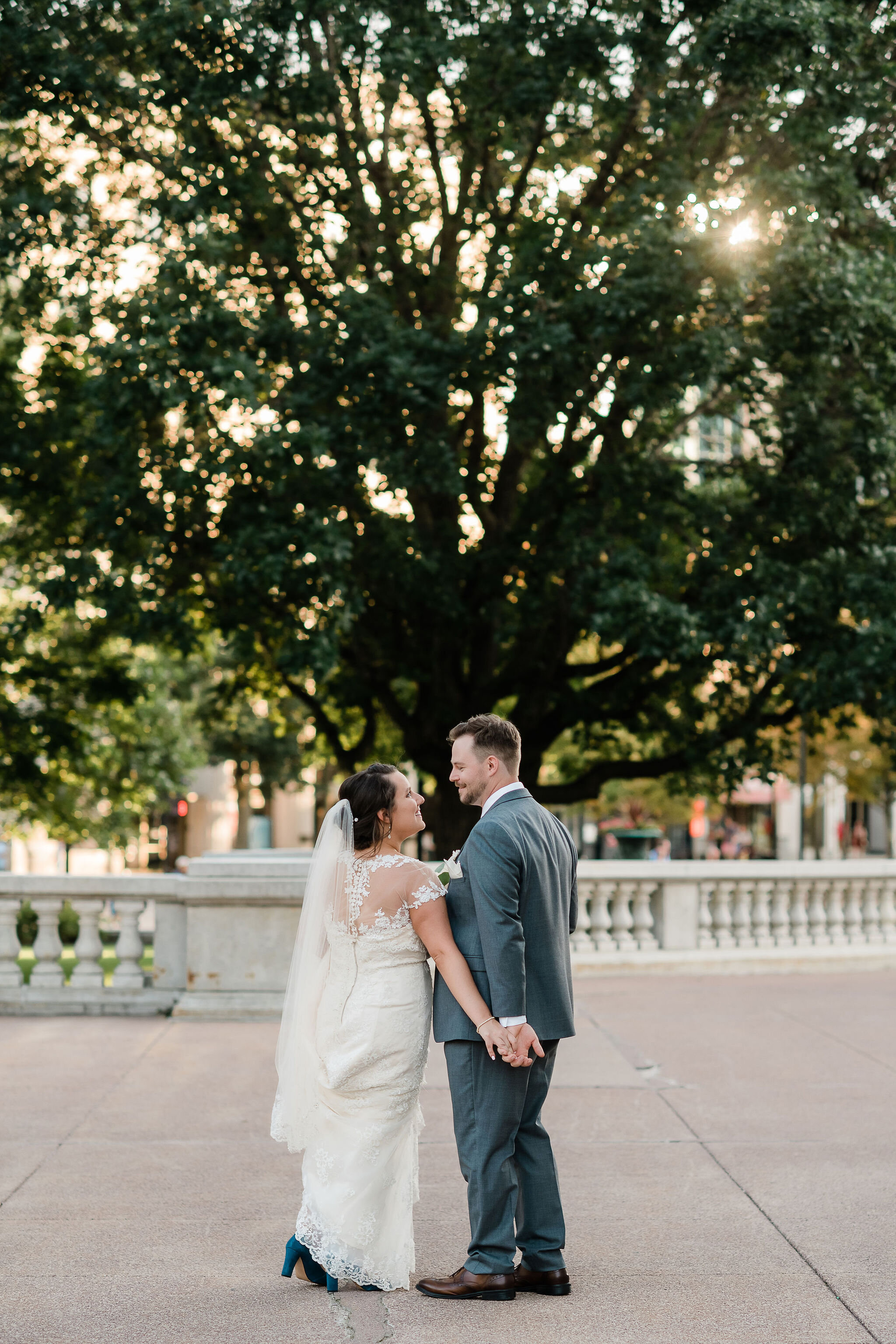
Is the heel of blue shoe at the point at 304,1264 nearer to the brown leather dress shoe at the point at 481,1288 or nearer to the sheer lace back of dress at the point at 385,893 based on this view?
the brown leather dress shoe at the point at 481,1288

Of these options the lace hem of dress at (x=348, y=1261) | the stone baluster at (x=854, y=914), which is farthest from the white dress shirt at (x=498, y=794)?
the stone baluster at (x=854, y=914)

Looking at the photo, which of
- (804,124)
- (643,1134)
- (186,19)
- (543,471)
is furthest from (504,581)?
(643,1134)

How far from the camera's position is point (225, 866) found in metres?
10.3

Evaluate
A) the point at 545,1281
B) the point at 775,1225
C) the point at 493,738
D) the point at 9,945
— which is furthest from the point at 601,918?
the point at 493,738

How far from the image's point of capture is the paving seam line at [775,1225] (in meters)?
4.25

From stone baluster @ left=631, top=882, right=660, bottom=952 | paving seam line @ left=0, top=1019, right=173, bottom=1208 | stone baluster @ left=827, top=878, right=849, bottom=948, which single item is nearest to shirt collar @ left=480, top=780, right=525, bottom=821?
paving seam line @ left=0, top=1019, right=173, bottom=1208

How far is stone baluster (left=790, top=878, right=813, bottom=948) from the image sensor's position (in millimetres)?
12625

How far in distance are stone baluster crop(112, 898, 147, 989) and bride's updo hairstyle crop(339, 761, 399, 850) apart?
5903 mm

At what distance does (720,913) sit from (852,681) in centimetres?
297

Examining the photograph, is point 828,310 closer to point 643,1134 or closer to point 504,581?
point 504,581

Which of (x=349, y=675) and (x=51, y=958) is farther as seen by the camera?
(x=349, y=675)

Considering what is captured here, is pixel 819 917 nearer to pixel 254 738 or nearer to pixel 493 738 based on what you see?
pixel 493 738

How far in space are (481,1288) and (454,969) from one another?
3.47ft

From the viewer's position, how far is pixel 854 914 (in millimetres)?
12992
